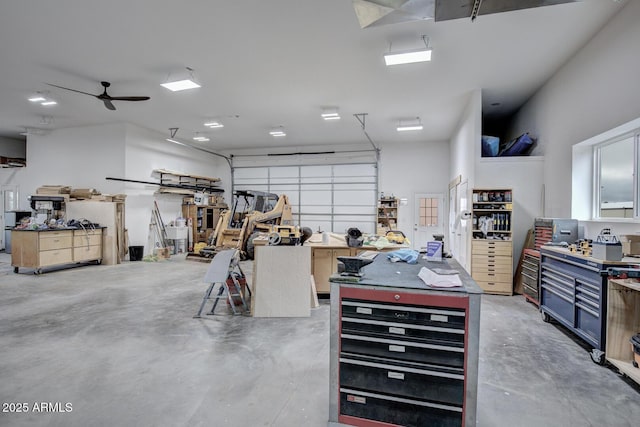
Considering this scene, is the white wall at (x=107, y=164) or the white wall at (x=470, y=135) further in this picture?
the white wall at (x=107, y=164)

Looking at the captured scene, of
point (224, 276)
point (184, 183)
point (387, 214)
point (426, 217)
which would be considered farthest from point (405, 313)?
point (184, 183)

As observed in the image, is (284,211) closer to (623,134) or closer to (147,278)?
(147,278)

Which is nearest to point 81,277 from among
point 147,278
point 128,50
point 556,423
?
point 147,278

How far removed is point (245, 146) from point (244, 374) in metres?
9.49

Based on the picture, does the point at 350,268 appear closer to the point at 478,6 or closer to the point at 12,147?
the point at 478,6

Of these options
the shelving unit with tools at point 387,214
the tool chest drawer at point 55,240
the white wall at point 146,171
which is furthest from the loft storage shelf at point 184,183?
the shelving unit with tools at point 387,214

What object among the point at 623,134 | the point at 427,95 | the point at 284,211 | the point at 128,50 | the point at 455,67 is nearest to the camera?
the point at 623,134

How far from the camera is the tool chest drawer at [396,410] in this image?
5.79 ft

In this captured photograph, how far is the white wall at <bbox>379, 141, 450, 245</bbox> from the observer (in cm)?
974

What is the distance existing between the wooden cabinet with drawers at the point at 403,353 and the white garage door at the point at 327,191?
8.47 meters

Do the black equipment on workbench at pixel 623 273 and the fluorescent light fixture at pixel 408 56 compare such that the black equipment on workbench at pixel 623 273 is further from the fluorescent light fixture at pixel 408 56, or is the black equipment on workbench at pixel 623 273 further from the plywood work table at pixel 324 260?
the fluorescent light fixture at pixel 408 56

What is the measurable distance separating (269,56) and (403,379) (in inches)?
174

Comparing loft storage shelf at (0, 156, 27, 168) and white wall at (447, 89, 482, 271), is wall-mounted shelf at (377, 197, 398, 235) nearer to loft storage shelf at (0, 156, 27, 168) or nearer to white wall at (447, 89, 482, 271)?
white wall at (447, 89, 482, 271)

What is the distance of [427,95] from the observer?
6016 mm
